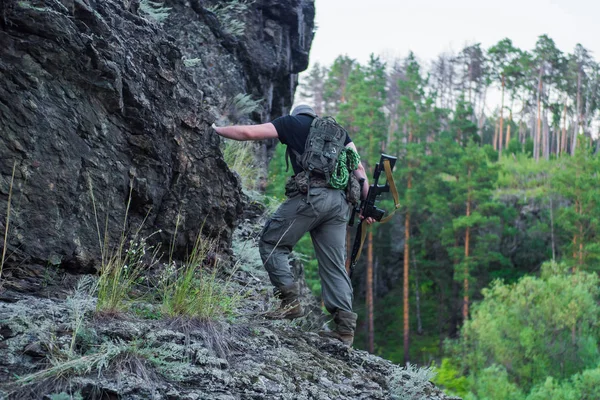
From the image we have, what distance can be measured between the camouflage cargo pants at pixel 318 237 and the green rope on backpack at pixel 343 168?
71 millimetres

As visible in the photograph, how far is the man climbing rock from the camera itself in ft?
17.8

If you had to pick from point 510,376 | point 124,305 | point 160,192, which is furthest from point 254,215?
point 510,376

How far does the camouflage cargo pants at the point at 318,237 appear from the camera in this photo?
543 centimetres

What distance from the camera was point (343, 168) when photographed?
560cm

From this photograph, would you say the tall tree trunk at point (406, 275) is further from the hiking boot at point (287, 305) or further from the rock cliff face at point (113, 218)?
the hiking boot at point (287, 305)

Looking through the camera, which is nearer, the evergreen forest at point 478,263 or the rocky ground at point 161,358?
the rocky ground at point 161,358

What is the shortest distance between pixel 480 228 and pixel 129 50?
33311mm

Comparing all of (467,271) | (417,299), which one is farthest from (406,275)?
(467,271)

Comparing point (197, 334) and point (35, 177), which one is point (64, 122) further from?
point (197, 334)

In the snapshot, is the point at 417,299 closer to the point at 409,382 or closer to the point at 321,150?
the point at 321,150

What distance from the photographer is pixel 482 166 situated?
115ft

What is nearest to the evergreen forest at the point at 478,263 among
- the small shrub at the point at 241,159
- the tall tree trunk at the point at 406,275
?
the tall tree trunk at the point at 406,275

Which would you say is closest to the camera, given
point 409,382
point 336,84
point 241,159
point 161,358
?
point 161,358

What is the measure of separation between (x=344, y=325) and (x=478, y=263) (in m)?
29.8
